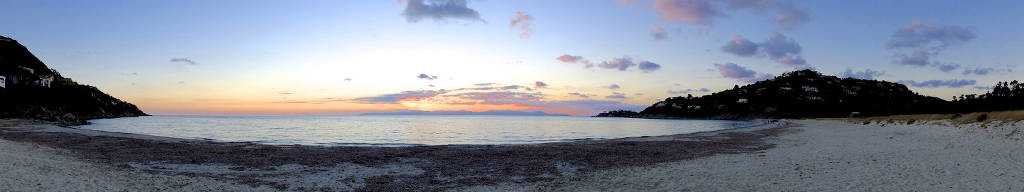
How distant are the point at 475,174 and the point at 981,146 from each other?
25757 mm

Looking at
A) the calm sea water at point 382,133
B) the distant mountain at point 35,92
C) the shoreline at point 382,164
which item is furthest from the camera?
the distant mountain at point 35,92

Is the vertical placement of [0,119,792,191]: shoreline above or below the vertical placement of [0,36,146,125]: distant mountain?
below

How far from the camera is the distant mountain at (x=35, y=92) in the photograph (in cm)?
9671

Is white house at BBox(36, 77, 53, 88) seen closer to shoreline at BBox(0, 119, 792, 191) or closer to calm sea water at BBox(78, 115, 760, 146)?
calm sea water at BBox(78, 115, 760, 146)

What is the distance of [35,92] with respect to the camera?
128 meters

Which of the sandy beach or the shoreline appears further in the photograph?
the shoreline

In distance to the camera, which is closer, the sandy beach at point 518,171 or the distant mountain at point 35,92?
the sandy beach at point 518,171

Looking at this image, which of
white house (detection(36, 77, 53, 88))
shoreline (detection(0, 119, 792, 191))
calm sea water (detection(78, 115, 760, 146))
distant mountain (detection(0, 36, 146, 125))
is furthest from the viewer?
white house (detection(36, 77, 53, 88))

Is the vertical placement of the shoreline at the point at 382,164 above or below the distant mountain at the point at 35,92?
below

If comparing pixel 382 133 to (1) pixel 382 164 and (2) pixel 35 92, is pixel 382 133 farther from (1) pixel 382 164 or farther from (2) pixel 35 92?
(2) pixel 35 92

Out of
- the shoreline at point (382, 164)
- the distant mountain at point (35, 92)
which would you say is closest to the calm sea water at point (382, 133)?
the shoreline at point (382, 164)

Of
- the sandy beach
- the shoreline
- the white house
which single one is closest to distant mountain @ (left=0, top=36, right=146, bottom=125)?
the white house

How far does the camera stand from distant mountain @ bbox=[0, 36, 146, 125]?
96.7m

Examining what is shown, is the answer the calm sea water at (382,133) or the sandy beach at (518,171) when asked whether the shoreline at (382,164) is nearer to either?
the sandy beach at (518,171)
